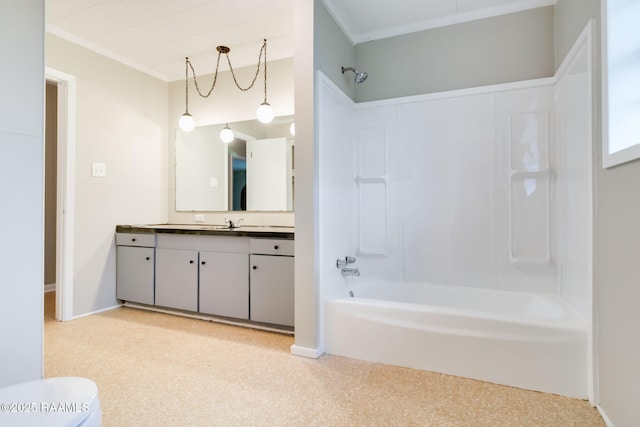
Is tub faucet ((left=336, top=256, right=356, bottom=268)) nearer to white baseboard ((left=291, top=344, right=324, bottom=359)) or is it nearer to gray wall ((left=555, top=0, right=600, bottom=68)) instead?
white baseboard ((left=291, top=344, right=324, bottom=359))

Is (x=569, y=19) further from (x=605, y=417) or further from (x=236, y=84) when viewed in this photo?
(x=236, y=84)

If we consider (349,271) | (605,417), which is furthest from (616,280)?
(349,271)

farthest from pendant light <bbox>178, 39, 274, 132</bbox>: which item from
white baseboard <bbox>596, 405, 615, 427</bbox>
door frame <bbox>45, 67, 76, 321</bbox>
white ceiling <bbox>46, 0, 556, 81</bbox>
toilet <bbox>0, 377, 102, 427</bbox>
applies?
white baseboard <bbox>596, 405, 615, 427</bbox>

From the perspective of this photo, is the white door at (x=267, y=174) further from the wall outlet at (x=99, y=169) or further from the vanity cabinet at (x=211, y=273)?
the wall outlet at (x=99, y=169)

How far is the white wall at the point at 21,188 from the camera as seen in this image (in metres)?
1.34

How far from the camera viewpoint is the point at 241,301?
9.16 feet

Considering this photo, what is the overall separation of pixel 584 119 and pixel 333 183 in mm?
1543

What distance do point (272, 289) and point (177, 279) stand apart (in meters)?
1.02

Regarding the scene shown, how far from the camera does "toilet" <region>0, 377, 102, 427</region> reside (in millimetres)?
864

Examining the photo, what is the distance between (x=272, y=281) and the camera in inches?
105

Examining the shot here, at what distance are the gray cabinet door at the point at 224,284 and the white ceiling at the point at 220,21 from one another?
6.18ft

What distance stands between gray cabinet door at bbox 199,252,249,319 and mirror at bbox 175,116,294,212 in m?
0.68

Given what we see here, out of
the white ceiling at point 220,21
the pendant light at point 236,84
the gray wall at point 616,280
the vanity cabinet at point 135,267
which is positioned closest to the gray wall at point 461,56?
the white ceiling at point 220,21

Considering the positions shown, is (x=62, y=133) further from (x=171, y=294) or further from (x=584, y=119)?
(x=584, y=119)
